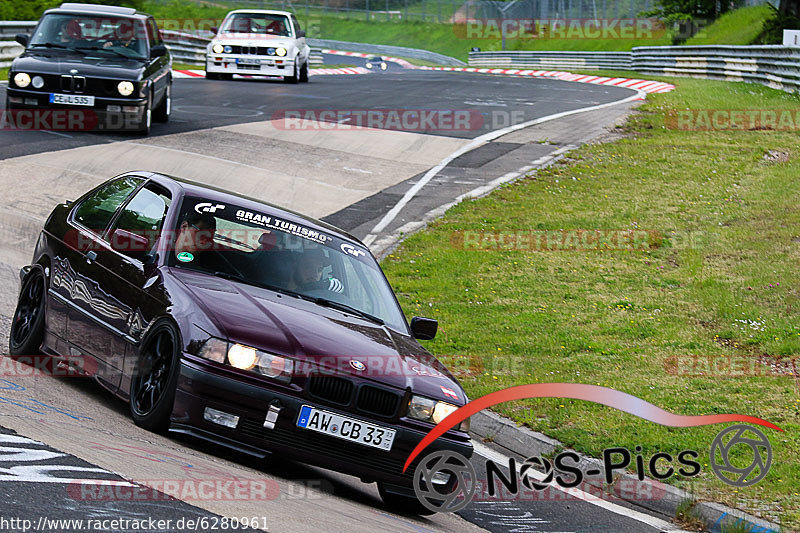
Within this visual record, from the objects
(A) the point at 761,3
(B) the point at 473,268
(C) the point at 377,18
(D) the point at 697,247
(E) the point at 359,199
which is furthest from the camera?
(C) the point at 377,18

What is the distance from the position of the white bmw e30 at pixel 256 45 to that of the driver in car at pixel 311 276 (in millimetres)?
23120

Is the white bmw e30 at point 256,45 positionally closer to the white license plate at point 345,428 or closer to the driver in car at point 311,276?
the driver in car at point 311,276

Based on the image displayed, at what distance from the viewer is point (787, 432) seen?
840cm

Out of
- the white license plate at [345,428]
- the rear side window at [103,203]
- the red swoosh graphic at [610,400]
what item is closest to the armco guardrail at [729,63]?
the red swoosh graphic at [610,400]

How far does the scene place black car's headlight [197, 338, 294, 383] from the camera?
602 cm

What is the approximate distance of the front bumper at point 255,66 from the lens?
98.4 ft

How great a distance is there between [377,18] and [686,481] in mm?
81715

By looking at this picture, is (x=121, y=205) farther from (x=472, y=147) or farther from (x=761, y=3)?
(x=761, y=3)

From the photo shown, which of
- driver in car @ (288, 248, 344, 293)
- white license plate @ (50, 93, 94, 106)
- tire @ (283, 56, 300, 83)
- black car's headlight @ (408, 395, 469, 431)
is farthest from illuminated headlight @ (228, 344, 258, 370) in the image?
tire @ (283, 56, 300, 83)

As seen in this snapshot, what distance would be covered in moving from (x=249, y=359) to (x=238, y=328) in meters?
0.21

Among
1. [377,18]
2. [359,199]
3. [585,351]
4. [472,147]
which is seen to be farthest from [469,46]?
→ [585,351]

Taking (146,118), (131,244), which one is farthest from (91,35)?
(131,244)

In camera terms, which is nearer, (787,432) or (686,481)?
(686,481)

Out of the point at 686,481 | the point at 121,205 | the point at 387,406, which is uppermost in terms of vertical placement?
the point at 121,205
